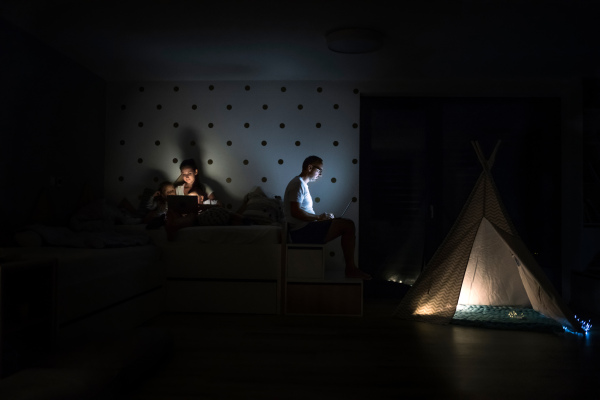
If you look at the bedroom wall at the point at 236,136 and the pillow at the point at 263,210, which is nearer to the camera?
the pillow at the point at 263,210

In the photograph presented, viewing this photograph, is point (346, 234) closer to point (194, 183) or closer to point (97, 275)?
point (194, 183)

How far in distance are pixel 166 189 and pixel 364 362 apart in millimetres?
2825

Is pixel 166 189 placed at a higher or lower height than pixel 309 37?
lower

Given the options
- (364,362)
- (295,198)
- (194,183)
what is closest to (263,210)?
(295,198)

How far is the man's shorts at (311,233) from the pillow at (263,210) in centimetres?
46

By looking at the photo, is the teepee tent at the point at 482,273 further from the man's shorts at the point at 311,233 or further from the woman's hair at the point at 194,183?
the woman's hair at the point at 194,183

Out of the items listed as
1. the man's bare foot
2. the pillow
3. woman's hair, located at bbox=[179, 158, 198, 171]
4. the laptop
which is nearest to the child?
woman's hair, located at bbox=[179, 158, 198, 171]

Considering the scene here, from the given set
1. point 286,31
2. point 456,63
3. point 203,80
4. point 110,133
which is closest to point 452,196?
point 456,63

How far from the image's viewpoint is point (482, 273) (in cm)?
427

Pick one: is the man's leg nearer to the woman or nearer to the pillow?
the pillow

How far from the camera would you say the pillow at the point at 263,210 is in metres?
4.41

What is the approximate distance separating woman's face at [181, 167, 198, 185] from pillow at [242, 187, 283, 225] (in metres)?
0.58

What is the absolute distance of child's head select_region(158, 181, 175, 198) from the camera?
4.80 metres

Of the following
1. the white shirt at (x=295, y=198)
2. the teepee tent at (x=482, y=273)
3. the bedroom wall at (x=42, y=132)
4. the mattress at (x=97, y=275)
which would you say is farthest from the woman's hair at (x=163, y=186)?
the teepee tent at (x=482, y=273)
